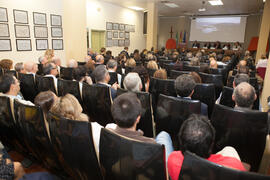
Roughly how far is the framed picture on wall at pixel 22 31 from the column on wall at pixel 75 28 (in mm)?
1384

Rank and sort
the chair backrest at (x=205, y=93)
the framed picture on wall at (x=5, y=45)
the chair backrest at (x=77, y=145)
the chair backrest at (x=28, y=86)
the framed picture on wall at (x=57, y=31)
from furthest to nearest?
the framed picture on wall at (x=57, y=31) → the framed picture on wall at (x=5, y=45) → the chair backrest at (x=28, y=86) → the chair backrest at (x=205, y=93) → the chair backrest at (x=77, y=145)

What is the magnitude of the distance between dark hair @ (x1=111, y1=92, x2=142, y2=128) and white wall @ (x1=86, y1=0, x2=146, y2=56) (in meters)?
9.16

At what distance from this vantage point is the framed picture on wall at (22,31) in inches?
249

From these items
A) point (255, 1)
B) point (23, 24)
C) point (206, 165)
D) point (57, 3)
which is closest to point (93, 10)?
point (57, 3)

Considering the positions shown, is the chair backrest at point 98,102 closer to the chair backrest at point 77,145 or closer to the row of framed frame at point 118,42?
the chair backrest at point 77,145

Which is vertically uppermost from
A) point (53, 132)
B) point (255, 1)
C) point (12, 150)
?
point (255, 1)

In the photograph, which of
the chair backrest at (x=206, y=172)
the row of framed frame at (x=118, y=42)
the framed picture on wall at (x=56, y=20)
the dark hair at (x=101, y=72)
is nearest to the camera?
the chair backrest at (x=206, y=172)

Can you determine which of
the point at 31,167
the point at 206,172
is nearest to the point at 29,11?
the point at 31,167

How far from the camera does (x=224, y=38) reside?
54.0 ft

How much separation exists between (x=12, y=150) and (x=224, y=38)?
17.6 meters

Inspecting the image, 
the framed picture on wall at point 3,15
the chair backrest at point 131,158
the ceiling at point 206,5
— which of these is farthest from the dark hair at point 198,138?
the ceiling at point 206,5

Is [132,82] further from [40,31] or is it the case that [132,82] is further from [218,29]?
[218,29]

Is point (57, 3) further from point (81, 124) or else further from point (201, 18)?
point (201, 18)

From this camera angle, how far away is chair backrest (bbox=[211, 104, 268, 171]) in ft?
5.24
